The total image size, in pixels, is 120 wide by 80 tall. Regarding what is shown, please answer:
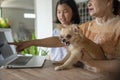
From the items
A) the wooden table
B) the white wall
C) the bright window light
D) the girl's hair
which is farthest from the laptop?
the bright window light

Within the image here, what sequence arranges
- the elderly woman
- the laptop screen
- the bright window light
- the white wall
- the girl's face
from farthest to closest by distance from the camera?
1. the bright window light
2. the white wall
3. the girl's face
4. the laptop screen
5. the elderly woman

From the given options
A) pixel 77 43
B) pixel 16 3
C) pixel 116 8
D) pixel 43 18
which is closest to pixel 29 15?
pixel 16 3

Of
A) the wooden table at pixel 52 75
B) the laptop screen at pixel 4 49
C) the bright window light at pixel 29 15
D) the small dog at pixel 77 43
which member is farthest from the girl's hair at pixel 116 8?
the bright window light at pixel 29 15

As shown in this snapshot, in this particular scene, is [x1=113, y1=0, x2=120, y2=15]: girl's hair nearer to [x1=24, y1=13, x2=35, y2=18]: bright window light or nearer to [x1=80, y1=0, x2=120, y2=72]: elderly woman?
[x1=80, y1=0, x2=120, y2=72]: elderly woman

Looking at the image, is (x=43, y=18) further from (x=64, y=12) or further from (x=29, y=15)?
(x=64, y=12)

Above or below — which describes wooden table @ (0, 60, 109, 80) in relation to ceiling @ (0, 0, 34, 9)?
below

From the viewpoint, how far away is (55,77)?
708 millimetres

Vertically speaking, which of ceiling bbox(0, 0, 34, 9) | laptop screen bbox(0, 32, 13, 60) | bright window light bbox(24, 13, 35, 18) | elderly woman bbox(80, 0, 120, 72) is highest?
ceiling bbox(0, 0, 34, 9)

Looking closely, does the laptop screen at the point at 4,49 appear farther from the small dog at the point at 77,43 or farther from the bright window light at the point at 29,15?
the bright window light at the point at 29,15

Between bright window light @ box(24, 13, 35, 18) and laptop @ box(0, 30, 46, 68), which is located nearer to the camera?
laptop @ box(0, 30, 46, 68)

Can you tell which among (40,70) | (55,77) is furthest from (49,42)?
(55,77)

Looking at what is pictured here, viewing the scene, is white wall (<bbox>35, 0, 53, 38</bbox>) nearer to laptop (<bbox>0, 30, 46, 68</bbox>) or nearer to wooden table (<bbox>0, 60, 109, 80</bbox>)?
laptop (<bbox>0, 30, 46, 68</bbox>)

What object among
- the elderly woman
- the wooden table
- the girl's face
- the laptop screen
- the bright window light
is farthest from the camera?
the bright window light

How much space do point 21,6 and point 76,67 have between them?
3053 millimetres
